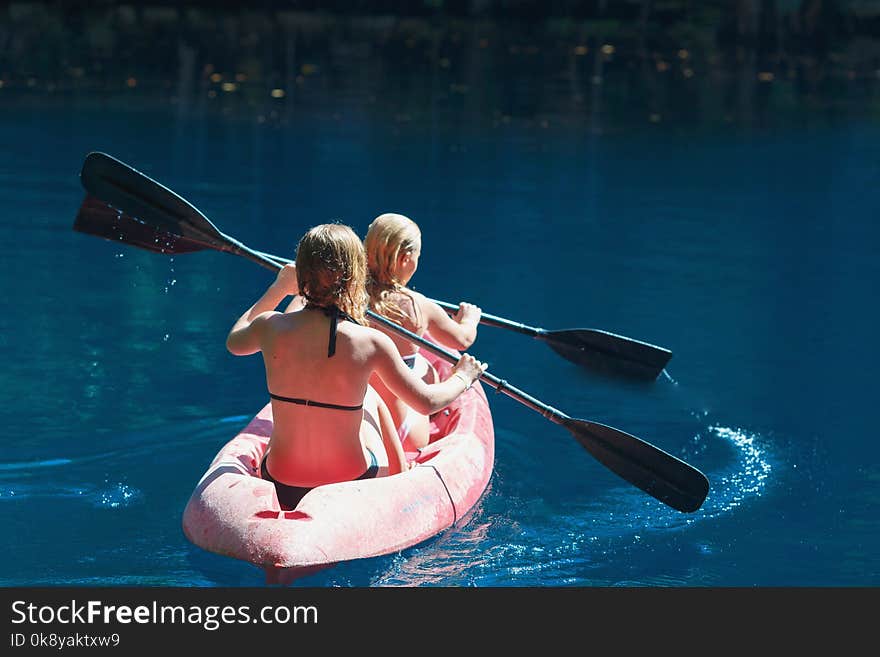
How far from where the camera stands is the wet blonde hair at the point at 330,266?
4.16m

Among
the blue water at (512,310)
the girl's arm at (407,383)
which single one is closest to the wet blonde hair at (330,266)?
the girl's arm at (407,383)

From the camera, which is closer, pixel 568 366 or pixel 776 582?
pixel 776 582

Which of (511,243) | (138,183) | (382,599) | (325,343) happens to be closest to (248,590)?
(382,599)

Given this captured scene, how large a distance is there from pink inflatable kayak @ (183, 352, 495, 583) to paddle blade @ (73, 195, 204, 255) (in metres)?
1.05

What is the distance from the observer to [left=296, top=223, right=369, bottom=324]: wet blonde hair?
13.7 feet

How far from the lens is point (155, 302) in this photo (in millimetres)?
8125

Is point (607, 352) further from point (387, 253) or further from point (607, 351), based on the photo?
point (387, 253)

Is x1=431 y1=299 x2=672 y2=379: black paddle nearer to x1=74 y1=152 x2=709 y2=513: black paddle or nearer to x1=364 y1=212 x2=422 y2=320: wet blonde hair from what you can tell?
x1=74 y1=152 x2=709 y2=513: black paddle

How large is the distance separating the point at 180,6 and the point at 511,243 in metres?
18.1

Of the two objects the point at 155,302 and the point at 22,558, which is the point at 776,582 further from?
the point at 155,302

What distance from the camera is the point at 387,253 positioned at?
498cm

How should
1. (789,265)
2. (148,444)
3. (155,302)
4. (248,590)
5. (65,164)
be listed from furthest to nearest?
(65,164)
(789,265)
(155,302)
(148,444)
(248,590)

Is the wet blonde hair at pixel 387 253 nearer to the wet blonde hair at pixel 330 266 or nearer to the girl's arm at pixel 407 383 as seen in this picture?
the girl's arm at pixel 407 383

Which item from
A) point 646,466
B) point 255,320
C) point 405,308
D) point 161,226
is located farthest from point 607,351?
point 255,320
